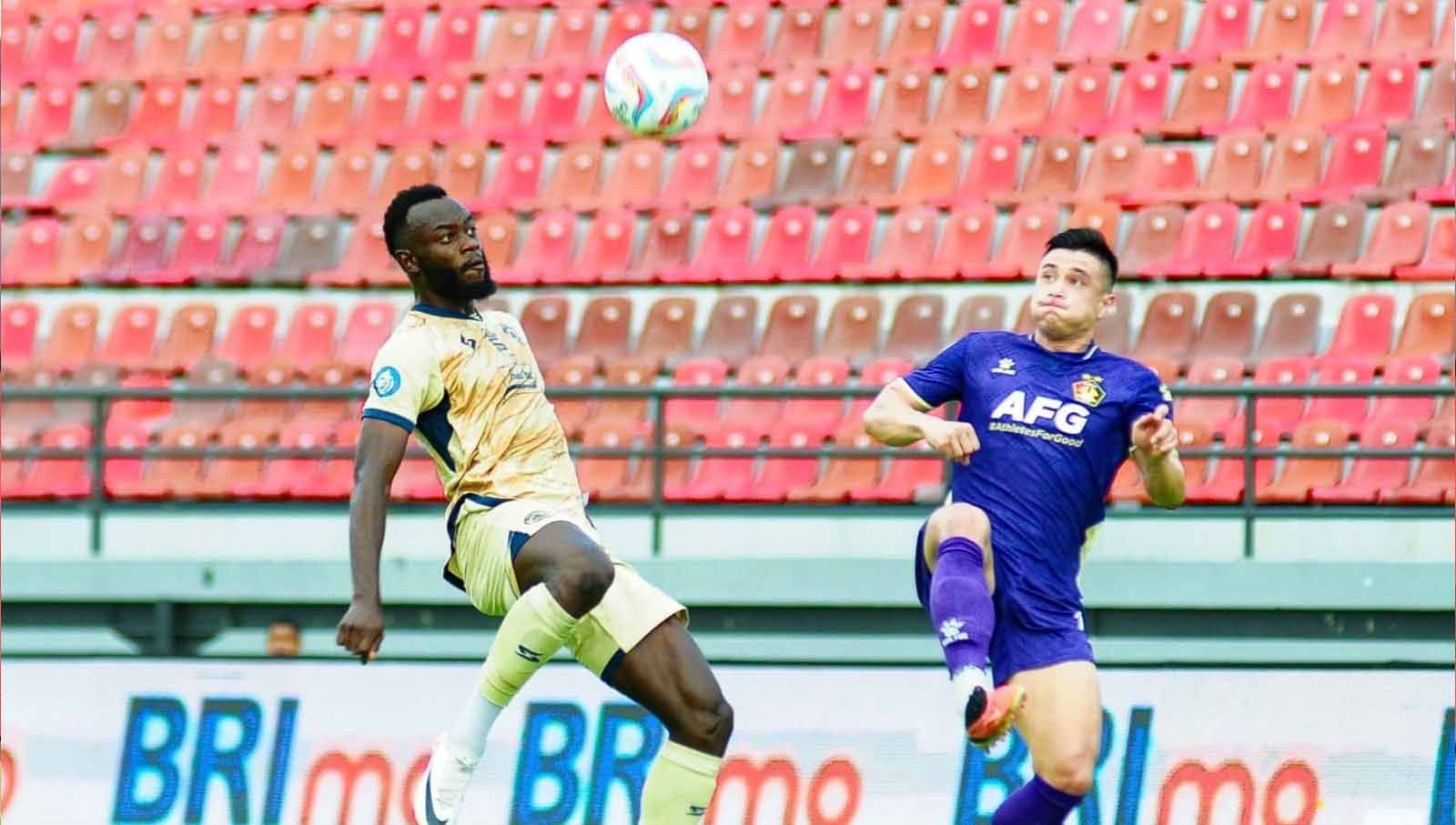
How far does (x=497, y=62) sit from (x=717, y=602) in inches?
239

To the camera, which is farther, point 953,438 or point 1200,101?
point 1200,101

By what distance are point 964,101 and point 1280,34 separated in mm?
1952

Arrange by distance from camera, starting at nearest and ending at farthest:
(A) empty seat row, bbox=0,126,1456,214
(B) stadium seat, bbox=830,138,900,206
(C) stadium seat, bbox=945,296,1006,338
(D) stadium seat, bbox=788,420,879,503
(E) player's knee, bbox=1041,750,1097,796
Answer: (E) player's knee, bbox=1041,750,1097,796 → (D) stadium seat, bbox=788,420,879,503 → (C) stadium seat, bbox=945,296,1006,338 → (A) empty seat row, bbox=0,126,1456,214 → (B) stadium seat, bbox=830,138,900,206

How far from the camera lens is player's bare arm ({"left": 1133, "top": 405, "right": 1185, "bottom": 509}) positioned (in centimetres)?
630

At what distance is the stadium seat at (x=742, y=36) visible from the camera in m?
15.6

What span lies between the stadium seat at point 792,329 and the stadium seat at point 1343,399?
275cm

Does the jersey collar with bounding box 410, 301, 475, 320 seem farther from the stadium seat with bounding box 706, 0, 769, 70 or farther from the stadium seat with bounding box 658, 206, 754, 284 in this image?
the stadium seat with bounding box 706, 0, 769, 70

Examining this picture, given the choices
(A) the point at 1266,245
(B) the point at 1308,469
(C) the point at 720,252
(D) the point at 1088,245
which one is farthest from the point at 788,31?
(D) the point at 1088,245

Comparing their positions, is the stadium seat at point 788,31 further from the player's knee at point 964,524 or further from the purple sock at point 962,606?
the purple sock at point 962,606

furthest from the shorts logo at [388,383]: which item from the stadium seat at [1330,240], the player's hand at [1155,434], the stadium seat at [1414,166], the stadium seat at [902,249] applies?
the stadium seat at [1414,166]

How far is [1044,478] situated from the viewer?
21.6ft

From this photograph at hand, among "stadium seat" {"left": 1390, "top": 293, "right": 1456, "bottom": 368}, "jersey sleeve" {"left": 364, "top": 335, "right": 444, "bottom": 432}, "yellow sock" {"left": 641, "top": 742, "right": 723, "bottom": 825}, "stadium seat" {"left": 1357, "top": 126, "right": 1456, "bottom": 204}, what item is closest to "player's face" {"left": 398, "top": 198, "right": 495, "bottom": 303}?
"jersey sleeve" {"left": 364, "top": 335, "right": 444, "bottom": 432}

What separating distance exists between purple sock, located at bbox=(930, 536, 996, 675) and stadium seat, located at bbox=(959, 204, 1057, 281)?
705 centimetres

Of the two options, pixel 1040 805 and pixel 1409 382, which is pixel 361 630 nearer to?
pixel 1040 805
